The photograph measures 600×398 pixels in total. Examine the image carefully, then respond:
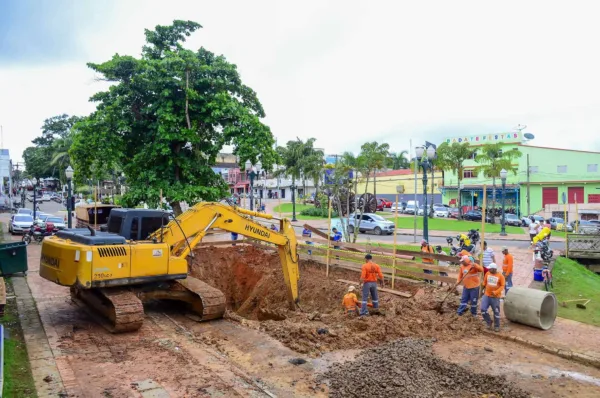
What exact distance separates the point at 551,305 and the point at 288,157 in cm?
4273

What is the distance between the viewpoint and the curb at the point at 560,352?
8.61 metres

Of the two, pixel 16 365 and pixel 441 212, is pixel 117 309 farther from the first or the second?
pixel 441 212

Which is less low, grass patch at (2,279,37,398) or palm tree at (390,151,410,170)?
palm tree at (390,151,410,170)

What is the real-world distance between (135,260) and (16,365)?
9.73 feet

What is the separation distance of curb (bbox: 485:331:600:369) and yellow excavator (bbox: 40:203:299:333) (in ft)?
19.9

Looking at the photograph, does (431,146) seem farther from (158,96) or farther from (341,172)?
(341,172)

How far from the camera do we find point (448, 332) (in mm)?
10156

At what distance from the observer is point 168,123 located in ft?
58.0

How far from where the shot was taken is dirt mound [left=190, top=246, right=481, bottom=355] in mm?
9789

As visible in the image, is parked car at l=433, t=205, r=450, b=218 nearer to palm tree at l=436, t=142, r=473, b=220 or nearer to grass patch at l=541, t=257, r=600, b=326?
palm tree at l=436, t=142, r=473, b=220

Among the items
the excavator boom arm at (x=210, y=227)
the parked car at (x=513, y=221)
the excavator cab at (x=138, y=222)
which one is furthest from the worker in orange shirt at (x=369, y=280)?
the parked car at (x=513, y=221)

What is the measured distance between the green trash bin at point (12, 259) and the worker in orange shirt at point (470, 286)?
12056 mm

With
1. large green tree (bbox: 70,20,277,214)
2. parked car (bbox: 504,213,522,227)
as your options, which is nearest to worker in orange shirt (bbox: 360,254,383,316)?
large green tree (bbox: 70,20,277,214)

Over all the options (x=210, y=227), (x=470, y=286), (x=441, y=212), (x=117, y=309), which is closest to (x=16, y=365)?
(x=117, y=309)
